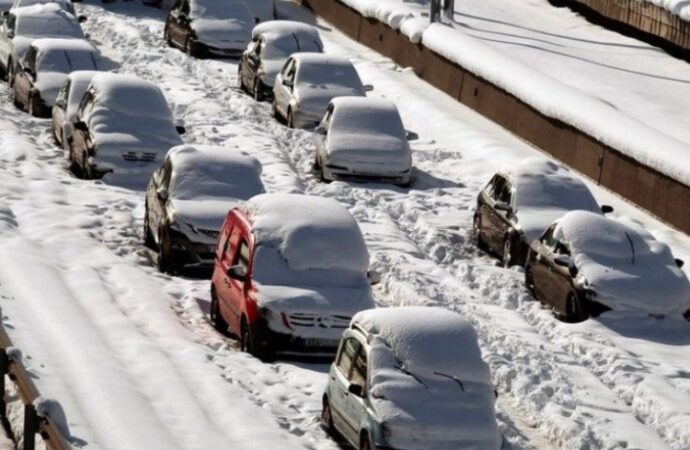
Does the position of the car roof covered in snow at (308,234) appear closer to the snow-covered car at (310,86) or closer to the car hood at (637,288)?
the car hood at (637,288)

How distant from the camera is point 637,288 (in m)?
23.0

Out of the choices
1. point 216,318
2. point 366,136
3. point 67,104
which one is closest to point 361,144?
point 366,136

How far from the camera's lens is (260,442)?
16.5 m

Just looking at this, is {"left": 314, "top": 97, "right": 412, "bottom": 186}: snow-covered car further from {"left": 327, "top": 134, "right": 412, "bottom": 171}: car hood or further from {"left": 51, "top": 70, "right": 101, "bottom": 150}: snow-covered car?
{"left": 51, "top": 70, "right": 101, "bottom": 150}: snow-covered car

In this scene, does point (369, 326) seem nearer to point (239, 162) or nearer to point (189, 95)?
point (239, 162)

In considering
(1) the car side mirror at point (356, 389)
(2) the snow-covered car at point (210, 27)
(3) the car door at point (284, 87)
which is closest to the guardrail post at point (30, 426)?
(1) the car side mirror at point (356, 389)

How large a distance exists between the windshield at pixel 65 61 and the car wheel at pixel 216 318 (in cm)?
1455

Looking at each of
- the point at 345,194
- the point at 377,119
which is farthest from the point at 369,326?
the point at 377,119

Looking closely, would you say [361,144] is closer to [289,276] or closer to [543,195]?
[543,195]

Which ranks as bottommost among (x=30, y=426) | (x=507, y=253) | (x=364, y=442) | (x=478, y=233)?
(x=478, y=233)

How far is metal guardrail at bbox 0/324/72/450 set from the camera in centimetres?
1331

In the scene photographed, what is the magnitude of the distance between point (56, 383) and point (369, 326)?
3162mm

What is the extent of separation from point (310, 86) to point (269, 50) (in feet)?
12.2

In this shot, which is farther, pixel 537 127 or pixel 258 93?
pixel 258 93
